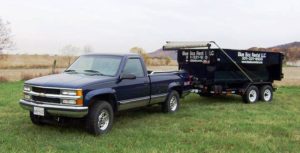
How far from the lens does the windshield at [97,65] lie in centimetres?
982

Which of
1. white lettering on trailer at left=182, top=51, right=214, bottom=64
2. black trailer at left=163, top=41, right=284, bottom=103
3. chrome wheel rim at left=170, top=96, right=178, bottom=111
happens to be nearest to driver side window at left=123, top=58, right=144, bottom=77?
chrome wheel rim at left=170, top=96, right=178, bottom=111

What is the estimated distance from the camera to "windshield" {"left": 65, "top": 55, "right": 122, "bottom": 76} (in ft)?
32.2

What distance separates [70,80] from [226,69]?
25.3 feet

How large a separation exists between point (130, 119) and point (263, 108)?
5.14 m

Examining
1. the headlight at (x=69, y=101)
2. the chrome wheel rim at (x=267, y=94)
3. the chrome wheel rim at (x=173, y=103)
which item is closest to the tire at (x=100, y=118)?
the headlight at (x=69, y=101)

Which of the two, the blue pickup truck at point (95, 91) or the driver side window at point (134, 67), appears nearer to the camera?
the blue pickup truck at point (95, 91)

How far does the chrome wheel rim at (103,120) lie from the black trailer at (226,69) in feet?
19.4

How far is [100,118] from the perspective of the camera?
29.7 ft

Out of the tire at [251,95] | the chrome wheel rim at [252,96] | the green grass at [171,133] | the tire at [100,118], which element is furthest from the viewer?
the chrome wheel rim at [252,96]

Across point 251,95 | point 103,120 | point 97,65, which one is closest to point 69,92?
point 103,120

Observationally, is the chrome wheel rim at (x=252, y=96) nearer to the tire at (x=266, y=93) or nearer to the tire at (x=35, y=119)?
the tire at (x=266, y=93)

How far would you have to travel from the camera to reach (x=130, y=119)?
36.1 feet

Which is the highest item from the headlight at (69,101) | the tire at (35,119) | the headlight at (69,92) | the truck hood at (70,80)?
the truck hood at (70,80)

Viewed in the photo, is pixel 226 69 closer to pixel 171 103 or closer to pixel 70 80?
pixel 171 103
